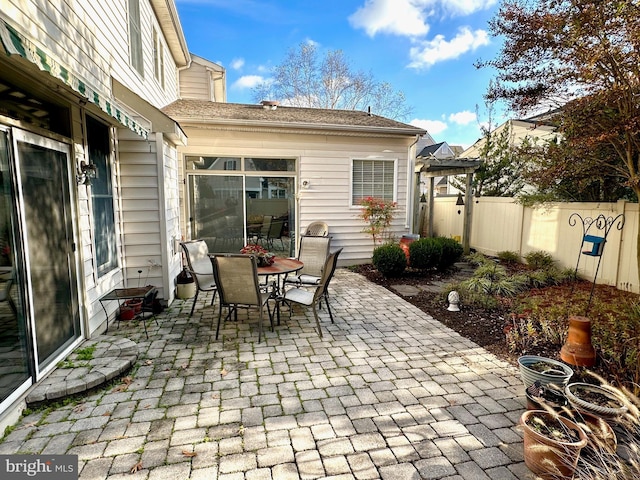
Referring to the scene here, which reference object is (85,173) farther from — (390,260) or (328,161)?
(328,161)


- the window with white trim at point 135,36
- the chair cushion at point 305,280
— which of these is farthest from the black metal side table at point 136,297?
the window with white trim at point 135,36

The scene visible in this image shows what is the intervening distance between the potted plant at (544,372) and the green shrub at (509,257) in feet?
20.4

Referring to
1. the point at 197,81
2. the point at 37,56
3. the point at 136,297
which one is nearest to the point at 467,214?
the point at 136,297

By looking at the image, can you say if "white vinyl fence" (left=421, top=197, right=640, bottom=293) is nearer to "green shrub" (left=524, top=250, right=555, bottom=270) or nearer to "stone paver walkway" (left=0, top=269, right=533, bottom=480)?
"green shrub" (left=524, top=250, right=555, bottom=270)

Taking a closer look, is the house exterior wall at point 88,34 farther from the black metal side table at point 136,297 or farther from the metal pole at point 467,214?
the metal pole at point 467,214

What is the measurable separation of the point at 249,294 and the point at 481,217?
320 inches

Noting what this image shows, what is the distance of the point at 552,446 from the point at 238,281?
10.4 ft

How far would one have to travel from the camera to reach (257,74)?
21.4 meters

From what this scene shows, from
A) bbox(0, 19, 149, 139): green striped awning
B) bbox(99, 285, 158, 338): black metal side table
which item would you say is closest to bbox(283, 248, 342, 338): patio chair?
bbox(99, 285, 158, 338): black metal side table

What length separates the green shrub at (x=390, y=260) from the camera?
704 centimetres

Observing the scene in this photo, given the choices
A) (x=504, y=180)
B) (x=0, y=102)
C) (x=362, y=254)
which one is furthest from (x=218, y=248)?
(x=504, y=180)

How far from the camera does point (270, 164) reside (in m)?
8.14

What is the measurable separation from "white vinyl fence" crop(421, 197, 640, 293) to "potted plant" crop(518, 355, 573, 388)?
146 inches

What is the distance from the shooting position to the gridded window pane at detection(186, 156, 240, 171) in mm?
7805
